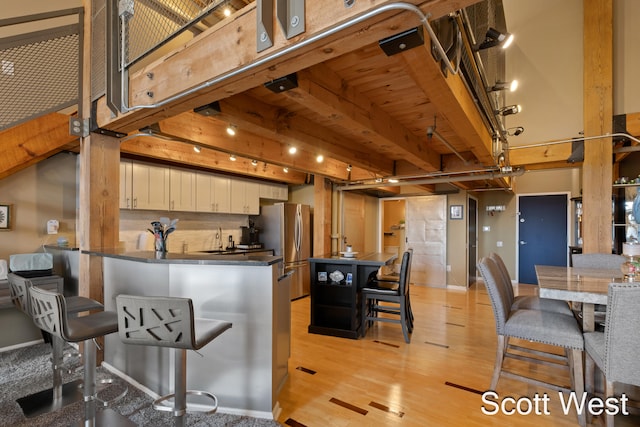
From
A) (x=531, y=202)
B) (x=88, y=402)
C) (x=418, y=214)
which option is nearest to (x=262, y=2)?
(x=88, y=402)

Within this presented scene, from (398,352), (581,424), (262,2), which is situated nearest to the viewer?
(262,2)

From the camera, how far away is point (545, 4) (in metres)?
5.57

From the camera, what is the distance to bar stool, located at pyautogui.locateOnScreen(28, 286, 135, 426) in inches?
66.5

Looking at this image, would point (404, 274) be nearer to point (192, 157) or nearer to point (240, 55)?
point (240, 55)

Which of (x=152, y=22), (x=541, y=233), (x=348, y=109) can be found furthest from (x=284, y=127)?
(x=541, y=233)

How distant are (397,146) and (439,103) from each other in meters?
1.22

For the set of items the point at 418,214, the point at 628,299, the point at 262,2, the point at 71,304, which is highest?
the point at 262,2

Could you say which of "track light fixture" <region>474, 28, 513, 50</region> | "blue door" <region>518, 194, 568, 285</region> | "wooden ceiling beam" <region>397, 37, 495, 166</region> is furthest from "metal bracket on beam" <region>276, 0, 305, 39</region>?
"blue door" <region>518, 194, 568, 285</region>

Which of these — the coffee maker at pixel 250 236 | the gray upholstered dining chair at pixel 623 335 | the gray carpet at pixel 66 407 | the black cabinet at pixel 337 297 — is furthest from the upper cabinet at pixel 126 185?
the gray upholstered dining chair at pixel 623 335

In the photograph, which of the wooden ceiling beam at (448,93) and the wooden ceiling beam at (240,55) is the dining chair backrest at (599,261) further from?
the wooden ceiling beam at (240,55)

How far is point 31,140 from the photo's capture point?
2.97 metres

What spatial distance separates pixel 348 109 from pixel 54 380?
119 inches

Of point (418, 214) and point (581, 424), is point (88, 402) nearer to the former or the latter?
point (581, 424)

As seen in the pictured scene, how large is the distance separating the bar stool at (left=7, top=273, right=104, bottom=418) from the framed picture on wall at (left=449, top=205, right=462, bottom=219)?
6383 millimetres
